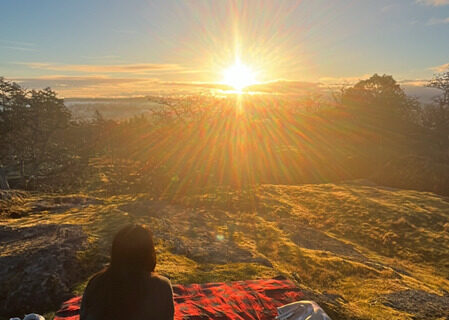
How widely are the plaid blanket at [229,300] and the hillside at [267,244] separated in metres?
1.15

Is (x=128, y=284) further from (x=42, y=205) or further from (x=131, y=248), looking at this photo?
(x=42, y=205)

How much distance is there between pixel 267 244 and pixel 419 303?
8.07 metres

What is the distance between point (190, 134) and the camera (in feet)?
209

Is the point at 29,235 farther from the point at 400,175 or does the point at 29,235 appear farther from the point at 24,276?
the point at 400,175

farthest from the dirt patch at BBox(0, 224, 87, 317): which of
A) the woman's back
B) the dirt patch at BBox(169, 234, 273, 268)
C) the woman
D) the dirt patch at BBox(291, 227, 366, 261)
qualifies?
the dirt patch at BBox(291, 227, 366, 261)

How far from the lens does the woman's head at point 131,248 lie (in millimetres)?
4457

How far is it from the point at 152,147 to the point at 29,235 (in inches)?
1920

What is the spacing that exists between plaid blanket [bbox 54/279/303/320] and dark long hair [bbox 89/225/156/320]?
125 inches

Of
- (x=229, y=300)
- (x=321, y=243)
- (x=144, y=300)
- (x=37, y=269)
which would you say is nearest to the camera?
(x=144, y=300)

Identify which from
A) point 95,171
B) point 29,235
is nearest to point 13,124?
point 95,171

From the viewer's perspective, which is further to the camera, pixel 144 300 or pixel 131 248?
pixel 144 300

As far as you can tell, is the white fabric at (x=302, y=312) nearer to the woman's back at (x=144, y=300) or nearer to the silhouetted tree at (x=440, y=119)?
the woman's back at (x=144, y=300)

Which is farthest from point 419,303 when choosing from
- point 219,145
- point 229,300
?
point 219,145

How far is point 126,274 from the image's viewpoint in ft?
14.8
